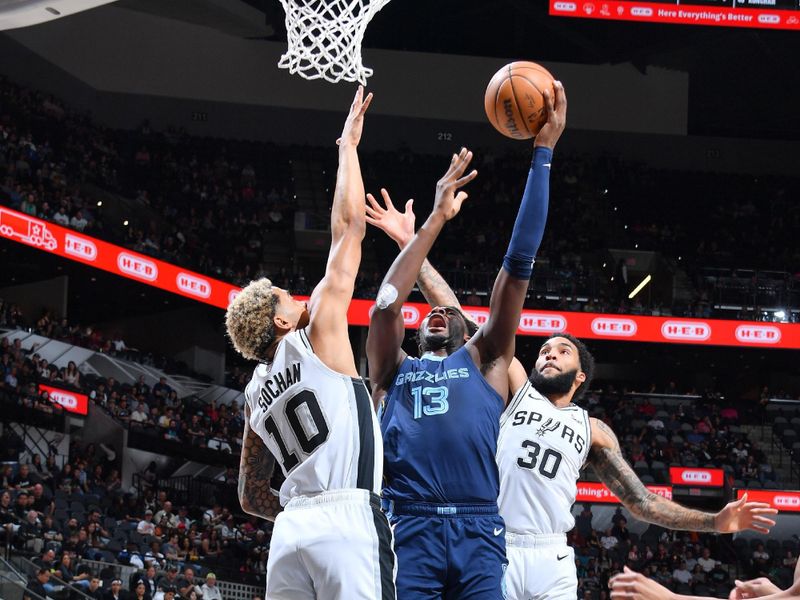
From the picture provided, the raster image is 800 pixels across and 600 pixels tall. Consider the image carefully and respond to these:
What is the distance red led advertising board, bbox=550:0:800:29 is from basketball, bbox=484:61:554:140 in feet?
47.5

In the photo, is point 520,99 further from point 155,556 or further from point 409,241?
point 155,556

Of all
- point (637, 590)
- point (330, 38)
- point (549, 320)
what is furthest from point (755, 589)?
point (549, 320)

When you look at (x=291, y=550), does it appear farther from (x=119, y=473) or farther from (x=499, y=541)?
(x=119, y=473)

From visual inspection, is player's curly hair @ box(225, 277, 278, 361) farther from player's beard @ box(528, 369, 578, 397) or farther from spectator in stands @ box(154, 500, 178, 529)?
spectator in stands @ box(154, 500, 178, 529)

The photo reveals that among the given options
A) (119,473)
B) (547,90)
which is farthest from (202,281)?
(547,90)

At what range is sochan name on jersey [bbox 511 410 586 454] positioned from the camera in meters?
5.47

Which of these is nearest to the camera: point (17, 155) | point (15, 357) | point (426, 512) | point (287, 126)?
point (426, 512)

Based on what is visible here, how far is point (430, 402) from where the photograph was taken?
4.35 metres

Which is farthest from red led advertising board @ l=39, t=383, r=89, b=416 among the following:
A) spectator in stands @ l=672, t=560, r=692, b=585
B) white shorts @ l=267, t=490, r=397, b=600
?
white shorts @ l=267, t=490, r=397, b=600

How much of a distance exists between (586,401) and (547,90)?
66.2 ft

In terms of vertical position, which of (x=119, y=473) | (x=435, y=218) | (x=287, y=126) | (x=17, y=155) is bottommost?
(x=119, y=473)

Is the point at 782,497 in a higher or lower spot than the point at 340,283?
lower

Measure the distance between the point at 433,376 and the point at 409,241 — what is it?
68 cm

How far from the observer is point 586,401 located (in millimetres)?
24188
